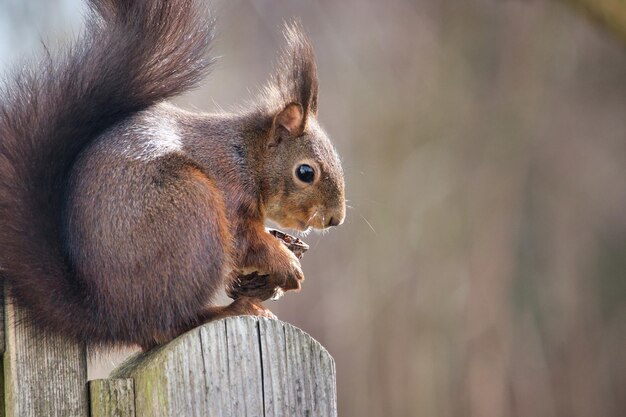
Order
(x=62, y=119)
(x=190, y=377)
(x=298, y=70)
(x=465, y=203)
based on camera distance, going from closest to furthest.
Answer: (x=190, y=377) < (x=62, y=119) < (x=298, y=70) < (x=465, y=203)

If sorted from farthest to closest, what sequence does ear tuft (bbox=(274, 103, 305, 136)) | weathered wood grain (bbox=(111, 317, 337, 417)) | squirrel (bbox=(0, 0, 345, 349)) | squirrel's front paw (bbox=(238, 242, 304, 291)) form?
ear tuft (bbox=(274, 103, 305, 136)) → squirrel's front paw (bbox=(238, 242, 304, 291)) → squirrel (bbox=(0, 0, 345, 349)) → weathered wood grain (bbox=(111, 317, 337, 417))

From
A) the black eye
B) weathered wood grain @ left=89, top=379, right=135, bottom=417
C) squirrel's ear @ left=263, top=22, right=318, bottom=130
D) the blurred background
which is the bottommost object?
weathered wood grain @ left=89, top=379, right=135, bottom=417

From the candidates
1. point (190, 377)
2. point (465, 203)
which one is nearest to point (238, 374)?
point (190, 377)

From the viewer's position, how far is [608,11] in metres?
3.49

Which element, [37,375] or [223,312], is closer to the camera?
[37,375]

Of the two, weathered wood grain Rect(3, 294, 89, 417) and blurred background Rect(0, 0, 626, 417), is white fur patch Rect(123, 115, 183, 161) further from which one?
blurred background Rect(0, 0, 626, 417)

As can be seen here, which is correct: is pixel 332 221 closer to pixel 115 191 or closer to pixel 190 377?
pixel 115 191

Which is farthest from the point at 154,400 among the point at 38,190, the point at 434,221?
the point at 434,221

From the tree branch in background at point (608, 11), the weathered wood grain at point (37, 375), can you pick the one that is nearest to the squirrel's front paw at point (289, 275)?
the weathered wood grain at point (37, 375)

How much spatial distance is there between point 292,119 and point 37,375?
834 millimetres

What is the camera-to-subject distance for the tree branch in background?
11.4ft

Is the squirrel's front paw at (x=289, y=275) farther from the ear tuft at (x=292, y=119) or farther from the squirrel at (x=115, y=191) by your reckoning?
the ear tuft at (x=292, y=119)

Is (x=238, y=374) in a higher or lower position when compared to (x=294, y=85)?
lower

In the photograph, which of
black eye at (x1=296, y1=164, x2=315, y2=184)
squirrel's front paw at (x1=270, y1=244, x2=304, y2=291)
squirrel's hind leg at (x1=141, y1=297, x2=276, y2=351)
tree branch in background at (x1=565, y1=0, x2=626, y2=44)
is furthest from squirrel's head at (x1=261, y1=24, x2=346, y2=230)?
tree branch in background at (x1=565, y1=0, x2=626, y2=44)
